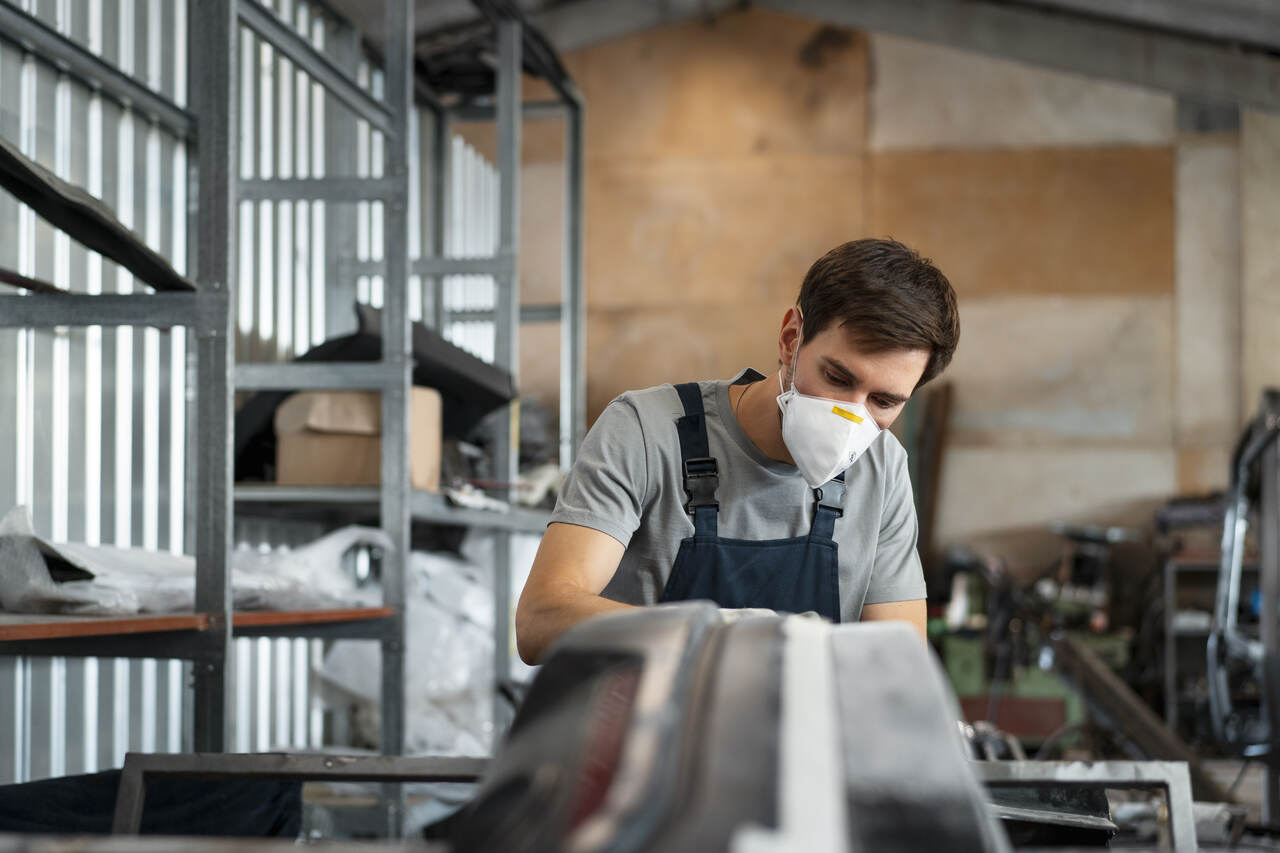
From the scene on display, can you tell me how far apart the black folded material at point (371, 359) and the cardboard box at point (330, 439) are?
8 centimetres

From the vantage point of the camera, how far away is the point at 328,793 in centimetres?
421

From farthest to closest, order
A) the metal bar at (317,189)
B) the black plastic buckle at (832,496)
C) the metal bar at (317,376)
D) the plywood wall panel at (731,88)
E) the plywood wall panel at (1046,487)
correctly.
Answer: the plywood wall panel at (731,88)
the plywood wall panel at (1046,487)
the metal bar at (317,189)
the metal bar at (317,376)
the black plastic buckle at (832,496)

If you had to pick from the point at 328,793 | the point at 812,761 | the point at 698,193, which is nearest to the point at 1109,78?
the point at 698,193

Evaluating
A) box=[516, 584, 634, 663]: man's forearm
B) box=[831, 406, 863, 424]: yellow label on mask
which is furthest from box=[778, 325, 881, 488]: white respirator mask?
box=[516, 584, 634, 663]: man's forearm

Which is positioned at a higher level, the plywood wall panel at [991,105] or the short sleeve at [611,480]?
the plywood wall panel at [991,105]

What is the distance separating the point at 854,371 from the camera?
187cm

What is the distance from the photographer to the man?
1.80 meters

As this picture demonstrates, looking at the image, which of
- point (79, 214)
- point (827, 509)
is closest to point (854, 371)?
point (827, 509)

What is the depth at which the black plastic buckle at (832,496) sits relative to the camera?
78.7 inches

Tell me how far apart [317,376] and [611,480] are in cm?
214

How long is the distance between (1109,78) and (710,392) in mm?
7897

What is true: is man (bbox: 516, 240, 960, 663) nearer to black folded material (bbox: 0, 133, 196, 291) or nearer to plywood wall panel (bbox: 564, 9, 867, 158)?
black folded material (bbox: 0, 133, 196, 291)

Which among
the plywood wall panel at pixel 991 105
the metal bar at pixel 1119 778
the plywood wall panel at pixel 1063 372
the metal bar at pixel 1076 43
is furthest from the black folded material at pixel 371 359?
the metal bar at pixel 1076 43

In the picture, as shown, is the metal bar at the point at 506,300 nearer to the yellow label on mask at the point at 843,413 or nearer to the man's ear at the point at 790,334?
the man's ear at the point at 790,334
